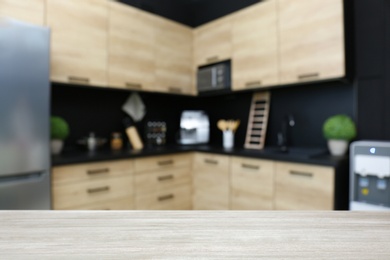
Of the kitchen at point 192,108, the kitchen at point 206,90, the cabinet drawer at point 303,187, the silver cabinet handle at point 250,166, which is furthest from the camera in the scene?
the silver cabinet handle at point 250,166

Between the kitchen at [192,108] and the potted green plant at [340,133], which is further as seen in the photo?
the potted green plant at [340,133]

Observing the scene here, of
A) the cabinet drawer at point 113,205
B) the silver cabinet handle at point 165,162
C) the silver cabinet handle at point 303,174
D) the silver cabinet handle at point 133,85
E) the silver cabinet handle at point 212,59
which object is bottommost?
the cabinet drawer at point 113,205

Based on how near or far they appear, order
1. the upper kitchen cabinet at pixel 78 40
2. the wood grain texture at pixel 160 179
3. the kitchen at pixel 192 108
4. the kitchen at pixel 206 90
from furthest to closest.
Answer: the wood grain texture at pixel 160 179 < the upper kitchen cabinet at pixel 78 40 < the kitchen at pixel 206 90 < the kitchen at pixel 192 108

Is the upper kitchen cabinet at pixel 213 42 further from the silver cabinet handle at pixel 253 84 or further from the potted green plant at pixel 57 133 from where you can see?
the potted green plant at pixel 57 133

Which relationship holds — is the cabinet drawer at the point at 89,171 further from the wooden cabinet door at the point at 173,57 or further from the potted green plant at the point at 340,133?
the potted green plant at the point at 340,133

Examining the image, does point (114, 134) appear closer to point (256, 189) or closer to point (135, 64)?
point (135, 64)

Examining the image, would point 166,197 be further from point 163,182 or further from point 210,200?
point 210,200

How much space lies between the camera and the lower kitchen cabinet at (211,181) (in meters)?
2.33

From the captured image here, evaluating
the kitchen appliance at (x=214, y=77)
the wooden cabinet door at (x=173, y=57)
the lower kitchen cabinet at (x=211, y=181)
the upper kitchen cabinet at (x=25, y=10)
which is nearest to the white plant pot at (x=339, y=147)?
the lower kitchen cabinet at (x=211, y=181)

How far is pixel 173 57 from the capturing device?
109 inches

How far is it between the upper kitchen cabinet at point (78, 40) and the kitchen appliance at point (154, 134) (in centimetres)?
73

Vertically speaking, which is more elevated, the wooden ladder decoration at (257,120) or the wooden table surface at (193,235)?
the wooden ladder decoration at (257,120)

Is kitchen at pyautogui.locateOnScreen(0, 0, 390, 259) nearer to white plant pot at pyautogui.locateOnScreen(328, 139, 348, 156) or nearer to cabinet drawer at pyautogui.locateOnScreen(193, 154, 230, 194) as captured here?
cabinet drawer at pyautogui.locateOnScreen(193, 154, 230, 194)

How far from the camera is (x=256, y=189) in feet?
6.88
